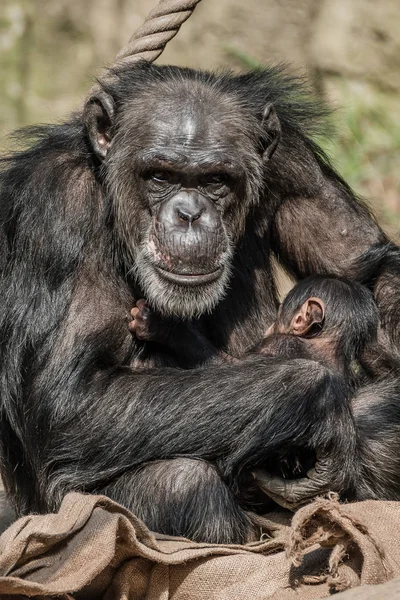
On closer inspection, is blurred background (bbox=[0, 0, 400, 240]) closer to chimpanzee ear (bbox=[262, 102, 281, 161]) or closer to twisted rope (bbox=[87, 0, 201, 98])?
twisted rope (bbox=[87, 0, 201, 98])

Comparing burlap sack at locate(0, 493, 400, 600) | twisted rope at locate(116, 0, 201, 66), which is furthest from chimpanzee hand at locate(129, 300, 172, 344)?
twisted rope at locate(116, 0, 201, 66)

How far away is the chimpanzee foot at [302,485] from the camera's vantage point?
5285 millimetres

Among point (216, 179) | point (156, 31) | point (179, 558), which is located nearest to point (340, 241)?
point (216, 179)

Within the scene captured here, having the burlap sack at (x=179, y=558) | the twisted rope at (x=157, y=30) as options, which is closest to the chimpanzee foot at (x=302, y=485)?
the burlap sack at (x=179, y=558)

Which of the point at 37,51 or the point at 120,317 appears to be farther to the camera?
the point at 37,51

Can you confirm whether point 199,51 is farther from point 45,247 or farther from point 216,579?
point 216,579

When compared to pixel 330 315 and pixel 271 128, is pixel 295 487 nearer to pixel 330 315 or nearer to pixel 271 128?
pixel 330 315

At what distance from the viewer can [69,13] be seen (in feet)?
42.3

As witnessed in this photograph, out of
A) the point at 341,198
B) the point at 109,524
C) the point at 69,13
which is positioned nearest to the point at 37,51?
the point at 69,13

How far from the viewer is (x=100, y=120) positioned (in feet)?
19.0

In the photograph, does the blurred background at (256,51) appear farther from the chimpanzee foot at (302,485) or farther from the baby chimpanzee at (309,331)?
the chimpanzee foot at (302,485)

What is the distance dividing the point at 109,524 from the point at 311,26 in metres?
10.1

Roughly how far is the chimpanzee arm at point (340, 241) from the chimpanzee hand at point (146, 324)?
1234 millimetres

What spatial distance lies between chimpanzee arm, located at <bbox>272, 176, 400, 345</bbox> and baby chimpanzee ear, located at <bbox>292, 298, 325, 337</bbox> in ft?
2.14
